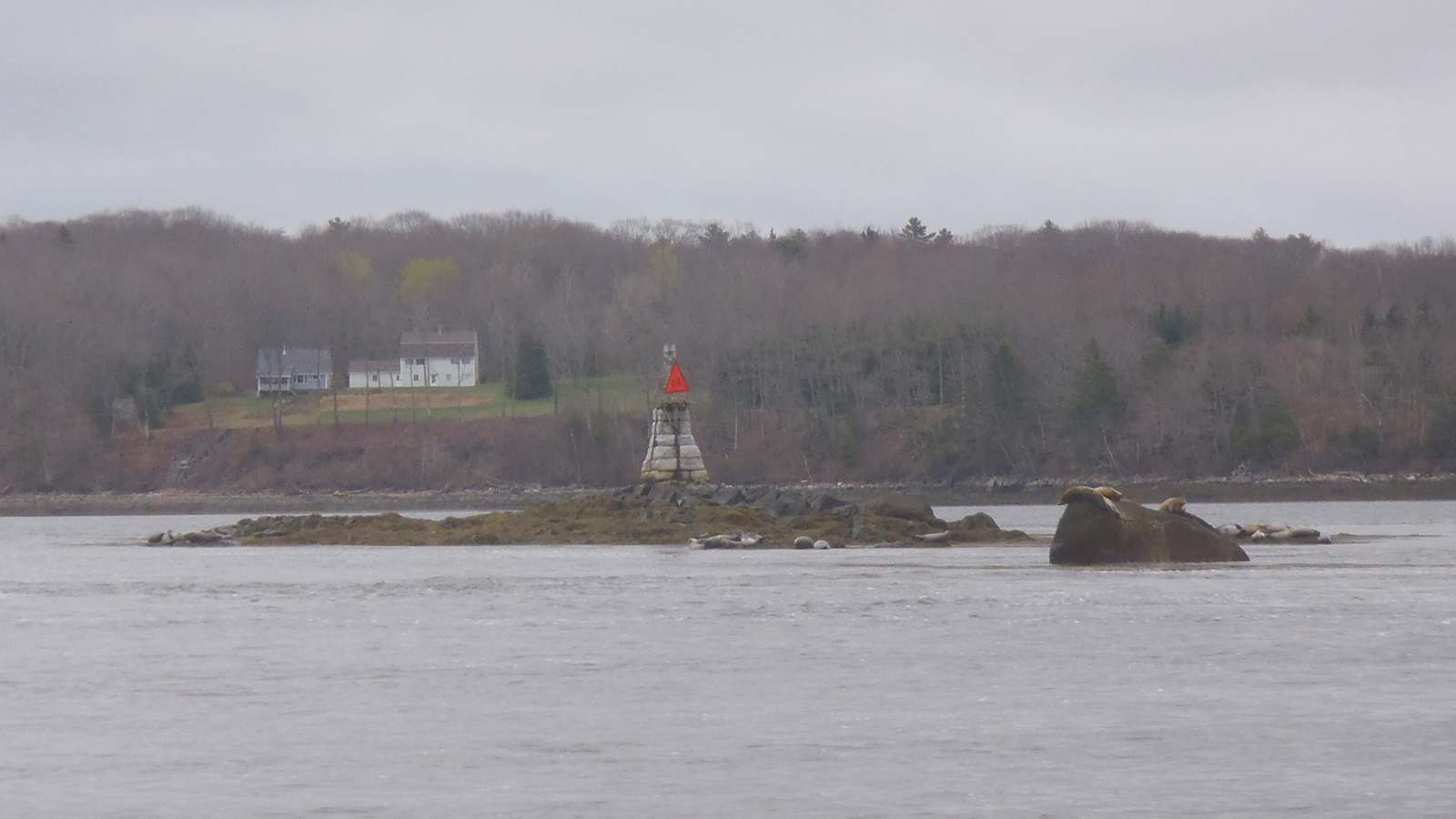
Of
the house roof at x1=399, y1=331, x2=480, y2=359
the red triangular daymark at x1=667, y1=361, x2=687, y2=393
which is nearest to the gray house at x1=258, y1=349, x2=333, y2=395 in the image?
the house roof at x1=399, y1=331, x2=480, y2=359

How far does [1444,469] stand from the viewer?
9594 cm

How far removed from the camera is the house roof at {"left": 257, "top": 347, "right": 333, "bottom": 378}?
136 meters

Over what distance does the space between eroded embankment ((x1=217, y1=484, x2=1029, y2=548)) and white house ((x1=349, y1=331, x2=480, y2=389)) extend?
273 ft

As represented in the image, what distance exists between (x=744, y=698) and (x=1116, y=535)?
19698mm

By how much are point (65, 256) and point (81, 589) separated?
12719 centimetres

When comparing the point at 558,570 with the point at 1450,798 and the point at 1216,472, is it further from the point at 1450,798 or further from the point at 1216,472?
the point at 1216,472

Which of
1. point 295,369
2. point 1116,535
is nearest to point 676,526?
point 1116,535

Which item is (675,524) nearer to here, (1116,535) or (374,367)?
(1116,535)

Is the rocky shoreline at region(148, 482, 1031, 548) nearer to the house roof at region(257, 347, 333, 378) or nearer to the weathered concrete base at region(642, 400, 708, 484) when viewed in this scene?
the weathered concrete base at region(642, 400, 708, 484)

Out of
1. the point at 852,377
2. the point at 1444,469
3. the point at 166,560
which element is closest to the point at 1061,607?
the point at 166,560

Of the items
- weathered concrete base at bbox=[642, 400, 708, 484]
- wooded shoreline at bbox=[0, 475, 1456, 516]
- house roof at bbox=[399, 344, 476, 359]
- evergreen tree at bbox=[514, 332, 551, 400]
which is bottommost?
wooded shoreline at bbox=[0, 475, 1456, 516]

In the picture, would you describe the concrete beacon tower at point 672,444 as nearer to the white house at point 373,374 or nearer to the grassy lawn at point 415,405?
the grassy lawn at point 415,405

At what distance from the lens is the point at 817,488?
105375mm

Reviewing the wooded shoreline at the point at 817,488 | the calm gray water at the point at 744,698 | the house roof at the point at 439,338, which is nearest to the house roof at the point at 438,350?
the house roof at the point at 439,338
